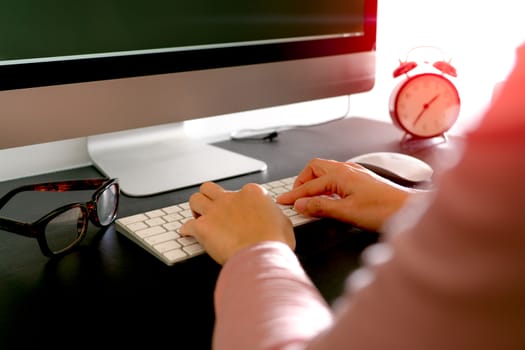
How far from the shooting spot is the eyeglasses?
0.57m

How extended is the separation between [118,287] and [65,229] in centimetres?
12

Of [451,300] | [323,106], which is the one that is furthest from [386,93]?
[451,300]

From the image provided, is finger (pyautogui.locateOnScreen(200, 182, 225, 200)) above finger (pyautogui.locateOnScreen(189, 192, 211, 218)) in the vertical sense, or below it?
above

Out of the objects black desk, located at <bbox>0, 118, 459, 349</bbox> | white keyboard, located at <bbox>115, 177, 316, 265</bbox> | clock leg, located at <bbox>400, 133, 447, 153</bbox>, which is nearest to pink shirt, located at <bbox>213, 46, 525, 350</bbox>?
black desk, located at <bbox>0, 118, 459, 349</bbox>

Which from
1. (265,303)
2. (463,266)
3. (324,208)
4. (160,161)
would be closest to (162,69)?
(160,161)

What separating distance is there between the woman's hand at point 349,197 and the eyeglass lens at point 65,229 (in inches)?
8.8

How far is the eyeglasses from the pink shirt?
352 mm

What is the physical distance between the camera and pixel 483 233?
0.82ft

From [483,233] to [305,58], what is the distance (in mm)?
687

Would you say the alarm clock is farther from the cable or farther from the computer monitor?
the cable

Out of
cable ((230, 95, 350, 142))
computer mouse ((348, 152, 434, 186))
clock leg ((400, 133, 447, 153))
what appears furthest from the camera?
cable ((230, 95, 350, 142))

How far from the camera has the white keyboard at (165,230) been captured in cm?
55

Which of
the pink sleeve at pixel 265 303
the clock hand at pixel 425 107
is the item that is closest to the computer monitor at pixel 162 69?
the clock hand at pixel 425 107

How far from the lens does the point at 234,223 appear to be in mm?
550
